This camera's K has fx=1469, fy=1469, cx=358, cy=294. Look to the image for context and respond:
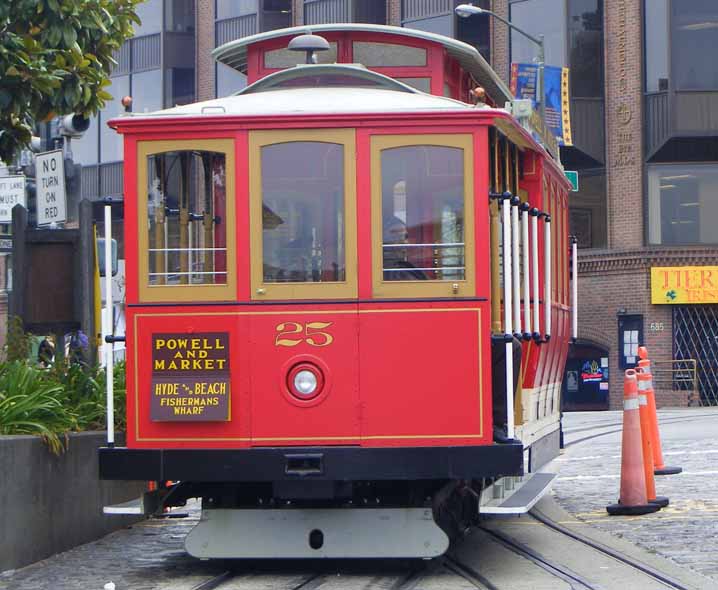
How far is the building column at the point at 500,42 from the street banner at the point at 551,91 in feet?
19.0

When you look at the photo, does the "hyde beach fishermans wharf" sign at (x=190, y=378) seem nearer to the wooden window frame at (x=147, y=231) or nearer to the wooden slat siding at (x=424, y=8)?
the wooden window frame at (x=147, y=231)

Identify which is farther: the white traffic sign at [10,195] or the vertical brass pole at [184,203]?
the white traffic sign at [10,195]

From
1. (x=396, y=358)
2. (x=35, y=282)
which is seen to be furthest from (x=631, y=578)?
(x=35, y=282)

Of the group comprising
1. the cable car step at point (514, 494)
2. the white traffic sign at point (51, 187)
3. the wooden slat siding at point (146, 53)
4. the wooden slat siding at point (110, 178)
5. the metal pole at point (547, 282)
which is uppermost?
the wooden slat siding at point (146, 53)

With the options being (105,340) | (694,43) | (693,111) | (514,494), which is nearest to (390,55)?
(105,340)

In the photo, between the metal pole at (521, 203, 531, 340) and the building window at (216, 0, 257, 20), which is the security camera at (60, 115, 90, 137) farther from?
the building window at (216, 0, 257, 20)

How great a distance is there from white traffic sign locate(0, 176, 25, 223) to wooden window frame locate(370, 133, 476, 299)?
6.07 m

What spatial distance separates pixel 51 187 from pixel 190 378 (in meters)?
4.50

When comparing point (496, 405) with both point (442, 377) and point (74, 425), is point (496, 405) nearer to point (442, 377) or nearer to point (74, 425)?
point (442, 377)

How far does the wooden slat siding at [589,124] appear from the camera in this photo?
35938 millimetres

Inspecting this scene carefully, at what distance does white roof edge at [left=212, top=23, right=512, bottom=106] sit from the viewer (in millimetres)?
10766

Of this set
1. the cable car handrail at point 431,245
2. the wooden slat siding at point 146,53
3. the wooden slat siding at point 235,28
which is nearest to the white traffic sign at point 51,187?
the cable car handrail at point 431,245

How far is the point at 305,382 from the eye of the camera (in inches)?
349

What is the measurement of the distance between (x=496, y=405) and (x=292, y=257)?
1559mm
